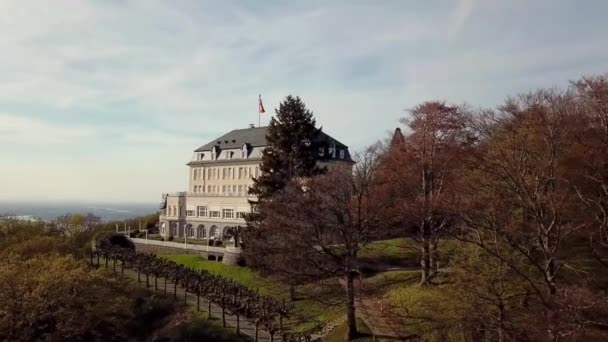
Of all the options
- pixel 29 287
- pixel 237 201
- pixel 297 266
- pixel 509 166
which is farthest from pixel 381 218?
pixel 237 201

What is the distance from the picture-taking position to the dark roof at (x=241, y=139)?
74625mm

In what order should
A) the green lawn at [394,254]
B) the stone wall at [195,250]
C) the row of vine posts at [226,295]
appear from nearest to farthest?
the row of vine posts at [226,295], the green lawn at [394,254], the stone wall at [195,250]

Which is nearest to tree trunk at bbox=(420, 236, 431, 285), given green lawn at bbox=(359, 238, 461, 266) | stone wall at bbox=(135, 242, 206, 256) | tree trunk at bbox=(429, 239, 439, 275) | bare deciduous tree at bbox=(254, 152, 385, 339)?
tree trunk at bbox=(429, 239, 439, 275)

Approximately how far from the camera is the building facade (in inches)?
2741

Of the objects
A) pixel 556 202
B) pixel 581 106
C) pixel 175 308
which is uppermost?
pixel 581 106

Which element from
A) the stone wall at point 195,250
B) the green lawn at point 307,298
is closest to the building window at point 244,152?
the stone wall at point 195,250

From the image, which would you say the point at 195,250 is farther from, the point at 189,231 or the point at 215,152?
the point at 215,152

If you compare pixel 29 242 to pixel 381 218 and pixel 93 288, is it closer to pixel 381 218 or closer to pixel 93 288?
pixel 93 288

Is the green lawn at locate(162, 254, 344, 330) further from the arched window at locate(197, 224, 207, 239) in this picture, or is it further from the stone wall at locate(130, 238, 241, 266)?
the arched window at locate(197, 224, 207, 239)

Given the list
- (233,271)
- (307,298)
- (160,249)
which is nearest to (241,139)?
(160,249)

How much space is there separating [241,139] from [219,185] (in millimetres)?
8059

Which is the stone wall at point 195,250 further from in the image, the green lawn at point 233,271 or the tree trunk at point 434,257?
the tree trunk at point 434,257

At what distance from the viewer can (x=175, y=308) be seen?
36.9 metres

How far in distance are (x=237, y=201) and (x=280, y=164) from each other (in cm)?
2547
